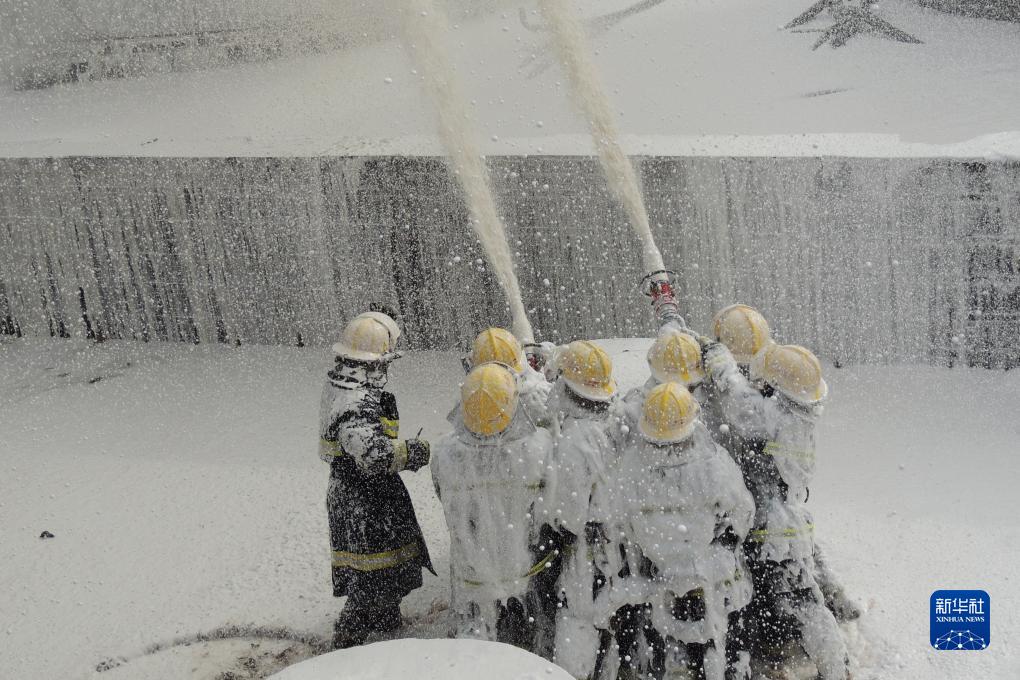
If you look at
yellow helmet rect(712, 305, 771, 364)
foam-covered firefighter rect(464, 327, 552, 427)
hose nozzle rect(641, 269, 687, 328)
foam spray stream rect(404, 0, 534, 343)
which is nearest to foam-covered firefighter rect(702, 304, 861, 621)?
yellow helmet rect(712, 305, 771, 364)

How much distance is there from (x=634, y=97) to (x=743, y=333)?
4117 mm

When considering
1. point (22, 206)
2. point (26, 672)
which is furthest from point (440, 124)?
point (26, 672)

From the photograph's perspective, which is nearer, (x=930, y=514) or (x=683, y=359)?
→ (x=683, y=359)

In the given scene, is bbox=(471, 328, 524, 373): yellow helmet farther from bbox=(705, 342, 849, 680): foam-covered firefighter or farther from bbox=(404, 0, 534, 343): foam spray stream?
bbox=(705, 342, 849, 680): foam-covered firefighter

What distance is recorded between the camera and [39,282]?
641 centimetres

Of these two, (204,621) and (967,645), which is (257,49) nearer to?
(204,621)

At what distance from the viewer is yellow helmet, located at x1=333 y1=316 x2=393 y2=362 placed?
327cm

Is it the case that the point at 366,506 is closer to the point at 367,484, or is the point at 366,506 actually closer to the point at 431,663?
the point at 367,484

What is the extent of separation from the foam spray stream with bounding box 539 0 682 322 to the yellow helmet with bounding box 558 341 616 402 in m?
0.75

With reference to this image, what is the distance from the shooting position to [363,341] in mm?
3273

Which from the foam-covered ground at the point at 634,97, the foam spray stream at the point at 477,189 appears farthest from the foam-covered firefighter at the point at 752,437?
the foam-covered ground at the point at 634,97

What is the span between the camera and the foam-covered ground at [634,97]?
225 inches

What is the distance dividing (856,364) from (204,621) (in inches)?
143

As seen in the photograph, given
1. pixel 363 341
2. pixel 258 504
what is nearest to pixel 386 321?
pixel 363 341
